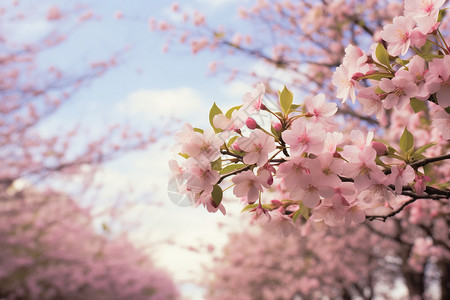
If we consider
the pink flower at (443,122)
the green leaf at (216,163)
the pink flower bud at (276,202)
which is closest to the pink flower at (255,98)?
the green leaf at (216,163)

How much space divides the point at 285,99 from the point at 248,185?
0.96ft

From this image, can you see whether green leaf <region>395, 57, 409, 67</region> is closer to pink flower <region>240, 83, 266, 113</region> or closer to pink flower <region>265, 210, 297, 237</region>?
pink flower <region>240, 83, 266, 113</region>

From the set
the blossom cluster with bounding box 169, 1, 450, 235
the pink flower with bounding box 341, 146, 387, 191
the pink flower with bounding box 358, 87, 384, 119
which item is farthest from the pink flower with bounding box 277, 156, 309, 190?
the pink flower with bounding box 358, 87, 384, 119

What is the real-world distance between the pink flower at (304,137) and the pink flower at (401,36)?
0.38 meters

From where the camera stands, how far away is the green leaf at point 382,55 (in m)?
1.22

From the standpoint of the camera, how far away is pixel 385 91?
1207 millimetres

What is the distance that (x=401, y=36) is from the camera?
1.24m

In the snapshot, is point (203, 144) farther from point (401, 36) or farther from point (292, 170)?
point (401, 36)

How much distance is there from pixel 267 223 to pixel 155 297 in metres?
15.4

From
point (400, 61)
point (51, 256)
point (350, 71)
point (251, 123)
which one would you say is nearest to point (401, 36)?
point (400, 61)

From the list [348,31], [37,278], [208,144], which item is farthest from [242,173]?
[37,278]

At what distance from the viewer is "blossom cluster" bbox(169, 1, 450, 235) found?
3.69 ft

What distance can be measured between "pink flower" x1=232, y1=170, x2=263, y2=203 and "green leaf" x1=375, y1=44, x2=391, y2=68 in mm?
522

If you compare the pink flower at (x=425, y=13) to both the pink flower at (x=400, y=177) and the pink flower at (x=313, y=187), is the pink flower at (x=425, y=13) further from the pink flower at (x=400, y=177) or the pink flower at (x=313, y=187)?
the pink flower at (x=313, y=187)
